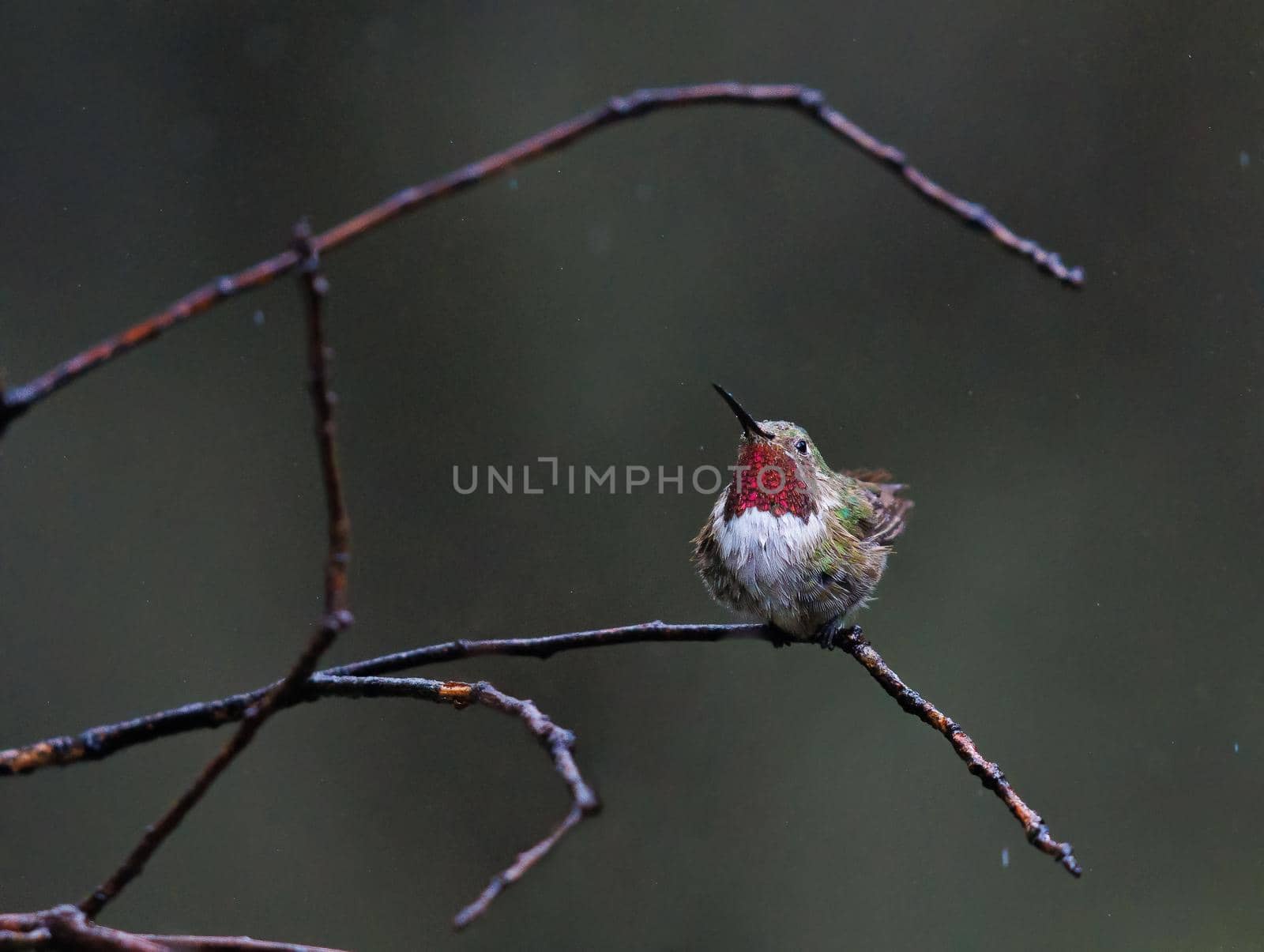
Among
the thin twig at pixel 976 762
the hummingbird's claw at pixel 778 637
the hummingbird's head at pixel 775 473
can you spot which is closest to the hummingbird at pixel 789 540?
the hummingbird's head at pixel 775 473

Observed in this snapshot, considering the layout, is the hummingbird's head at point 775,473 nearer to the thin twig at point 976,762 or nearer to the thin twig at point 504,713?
the thin twig at point 976,762

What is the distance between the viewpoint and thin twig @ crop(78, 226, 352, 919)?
0.44m

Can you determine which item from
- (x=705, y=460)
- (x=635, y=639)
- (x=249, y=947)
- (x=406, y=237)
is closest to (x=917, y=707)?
(x=635, y=639)

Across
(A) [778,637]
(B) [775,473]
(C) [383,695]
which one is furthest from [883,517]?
(C) [383,695]

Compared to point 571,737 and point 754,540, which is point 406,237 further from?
point 571,737

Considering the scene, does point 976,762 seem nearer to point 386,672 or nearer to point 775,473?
point 386,672

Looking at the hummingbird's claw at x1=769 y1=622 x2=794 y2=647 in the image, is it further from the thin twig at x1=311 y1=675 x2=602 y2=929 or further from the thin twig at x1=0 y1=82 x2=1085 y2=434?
the thin twig at x1=0 y1=82 x2=1085 y2=434

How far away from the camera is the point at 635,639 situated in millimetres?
742

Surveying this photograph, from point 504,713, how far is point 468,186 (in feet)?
0.99

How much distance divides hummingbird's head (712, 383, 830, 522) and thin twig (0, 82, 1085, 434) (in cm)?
160

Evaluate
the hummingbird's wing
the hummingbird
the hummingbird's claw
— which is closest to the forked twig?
the hummingbird's claw

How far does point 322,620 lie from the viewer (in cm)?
48

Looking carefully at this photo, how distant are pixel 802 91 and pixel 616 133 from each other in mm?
4054

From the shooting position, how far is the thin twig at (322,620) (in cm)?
44
